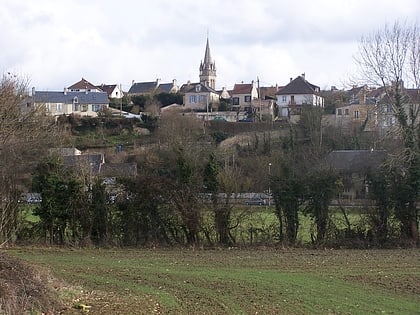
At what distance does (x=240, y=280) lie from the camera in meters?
15.0

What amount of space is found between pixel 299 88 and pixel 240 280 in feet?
201

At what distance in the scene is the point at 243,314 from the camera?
1148 cm

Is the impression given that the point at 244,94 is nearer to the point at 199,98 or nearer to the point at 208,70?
the point at 199,98

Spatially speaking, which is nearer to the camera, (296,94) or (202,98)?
(296,94)

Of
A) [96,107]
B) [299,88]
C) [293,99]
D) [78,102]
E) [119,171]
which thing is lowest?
[119,171]

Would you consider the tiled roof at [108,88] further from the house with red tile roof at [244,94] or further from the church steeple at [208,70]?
the church steeple at [208,70]

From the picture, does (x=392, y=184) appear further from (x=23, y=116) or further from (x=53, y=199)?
(x=23, y=116)

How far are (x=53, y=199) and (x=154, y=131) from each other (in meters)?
36.3

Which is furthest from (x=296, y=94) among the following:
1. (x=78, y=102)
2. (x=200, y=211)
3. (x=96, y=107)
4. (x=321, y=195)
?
(x=200, y=211)

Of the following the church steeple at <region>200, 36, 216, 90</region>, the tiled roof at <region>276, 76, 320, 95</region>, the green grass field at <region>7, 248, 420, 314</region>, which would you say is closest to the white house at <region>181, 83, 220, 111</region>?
the tiled roof at <region>276, 76, 320, 95</region>

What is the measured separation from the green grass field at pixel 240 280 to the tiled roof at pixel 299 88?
175 feet

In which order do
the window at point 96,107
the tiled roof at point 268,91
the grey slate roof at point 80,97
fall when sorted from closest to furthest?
1. the window at point 96,107
2. the grey slate roof at point 80,97
3. the tiled roof at point 268,91

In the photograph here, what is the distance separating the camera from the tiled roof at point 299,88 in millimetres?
73450

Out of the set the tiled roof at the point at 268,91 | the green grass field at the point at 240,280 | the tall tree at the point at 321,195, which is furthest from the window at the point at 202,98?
the green grass field at the point at 240,280
